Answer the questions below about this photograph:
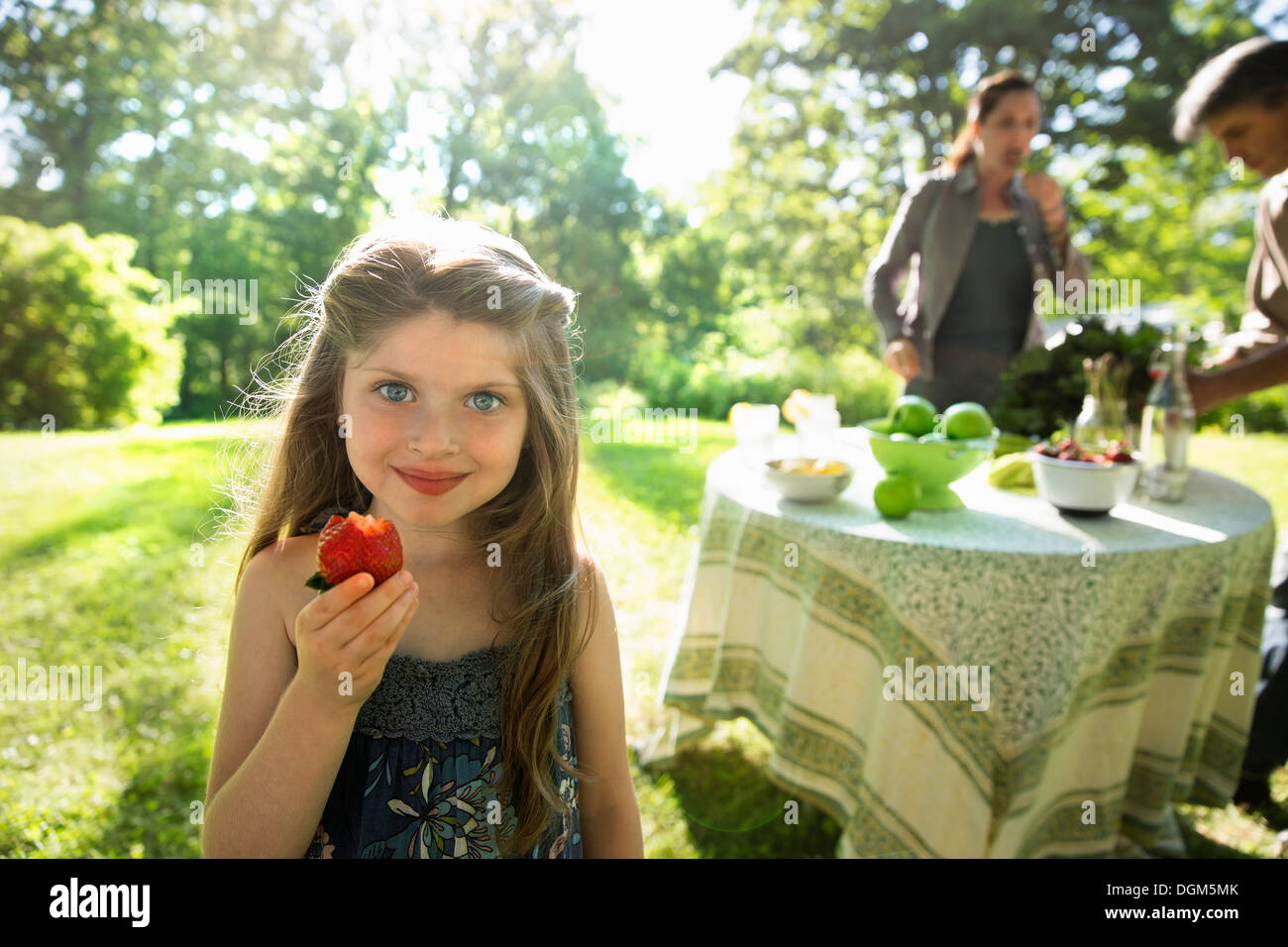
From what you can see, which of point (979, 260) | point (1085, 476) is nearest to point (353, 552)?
point (1085, 476)

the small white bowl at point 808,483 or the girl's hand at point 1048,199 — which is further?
the girl's hand at point 1048,199

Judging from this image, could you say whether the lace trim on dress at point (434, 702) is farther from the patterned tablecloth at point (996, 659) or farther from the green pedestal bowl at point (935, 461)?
the green pedestal bowl at point (935, 461)

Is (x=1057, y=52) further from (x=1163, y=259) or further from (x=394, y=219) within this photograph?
(x=394, y=219)

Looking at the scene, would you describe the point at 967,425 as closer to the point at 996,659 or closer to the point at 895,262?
the point at 996,659

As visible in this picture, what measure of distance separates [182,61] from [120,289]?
7930 millimetres

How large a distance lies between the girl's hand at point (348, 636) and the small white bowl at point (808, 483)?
4.62ft

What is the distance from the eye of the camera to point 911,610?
2041 mm

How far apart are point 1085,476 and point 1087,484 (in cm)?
2

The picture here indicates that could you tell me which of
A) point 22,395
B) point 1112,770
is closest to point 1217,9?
point 1112,770

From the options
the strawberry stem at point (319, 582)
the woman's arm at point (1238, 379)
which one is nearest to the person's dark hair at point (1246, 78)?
the woman's arm at point (1238, 379)

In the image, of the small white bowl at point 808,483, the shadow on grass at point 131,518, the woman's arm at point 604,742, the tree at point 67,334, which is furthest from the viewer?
the tree at point 67,334

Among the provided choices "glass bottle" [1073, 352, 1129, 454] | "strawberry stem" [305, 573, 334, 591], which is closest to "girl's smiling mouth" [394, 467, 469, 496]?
"strawberry stem" [305, 573, 334, 591]

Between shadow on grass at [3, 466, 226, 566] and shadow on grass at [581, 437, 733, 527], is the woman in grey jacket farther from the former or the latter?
shadow on grass at [3, 466, 226, 566]

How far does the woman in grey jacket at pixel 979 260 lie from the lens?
393 cm
